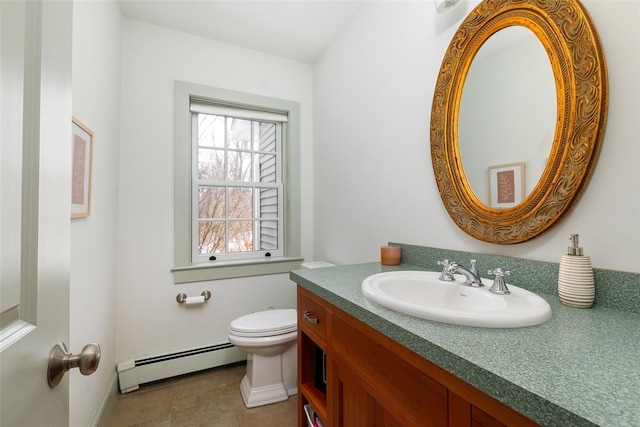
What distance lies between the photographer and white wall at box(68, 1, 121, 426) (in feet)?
3.84

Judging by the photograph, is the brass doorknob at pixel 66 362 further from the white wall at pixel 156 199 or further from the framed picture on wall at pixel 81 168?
the white wall at pixel 156 199

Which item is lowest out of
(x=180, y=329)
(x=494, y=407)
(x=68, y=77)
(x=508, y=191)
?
(x=180, y=329)

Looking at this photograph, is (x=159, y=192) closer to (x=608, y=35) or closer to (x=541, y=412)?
(x=541, y=412)

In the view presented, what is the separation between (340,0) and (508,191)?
5.45 ft

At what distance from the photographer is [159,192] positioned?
6.64ft

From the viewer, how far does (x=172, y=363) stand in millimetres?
1969

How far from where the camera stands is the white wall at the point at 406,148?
0.74 meters

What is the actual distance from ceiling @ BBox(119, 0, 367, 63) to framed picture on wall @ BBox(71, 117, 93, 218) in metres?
1.17

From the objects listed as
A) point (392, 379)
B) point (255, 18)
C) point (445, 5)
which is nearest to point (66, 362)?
point (392, 379)

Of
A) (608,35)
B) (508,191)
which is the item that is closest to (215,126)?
(508,191)

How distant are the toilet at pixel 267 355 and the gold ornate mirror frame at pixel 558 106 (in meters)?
1.24

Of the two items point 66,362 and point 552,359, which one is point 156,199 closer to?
point 66,362

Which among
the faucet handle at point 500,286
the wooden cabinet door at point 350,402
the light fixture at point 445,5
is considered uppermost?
the light fixture at point 445,5

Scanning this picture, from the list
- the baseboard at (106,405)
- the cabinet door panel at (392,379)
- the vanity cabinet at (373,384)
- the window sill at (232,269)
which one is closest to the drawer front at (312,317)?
the vanity cabinet at (373,384)
